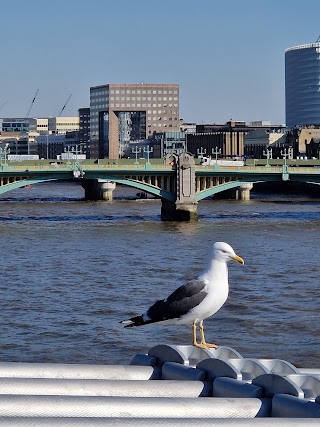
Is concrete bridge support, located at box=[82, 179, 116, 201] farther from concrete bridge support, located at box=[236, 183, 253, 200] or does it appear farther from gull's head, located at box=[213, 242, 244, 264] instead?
gull's head, located at box=[213, 242, 244, 264]

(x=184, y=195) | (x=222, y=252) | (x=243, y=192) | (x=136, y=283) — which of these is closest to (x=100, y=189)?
(x=243, y=192)

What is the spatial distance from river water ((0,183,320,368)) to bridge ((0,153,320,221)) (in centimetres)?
139

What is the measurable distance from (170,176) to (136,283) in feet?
101

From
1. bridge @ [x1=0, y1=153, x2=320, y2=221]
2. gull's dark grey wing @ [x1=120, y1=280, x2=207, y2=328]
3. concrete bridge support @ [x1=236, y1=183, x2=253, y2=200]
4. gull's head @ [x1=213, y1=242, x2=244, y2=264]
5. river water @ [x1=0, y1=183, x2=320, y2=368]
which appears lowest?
concrete bridge support @ [x1=236, y1=183, x2=253, y2=200]

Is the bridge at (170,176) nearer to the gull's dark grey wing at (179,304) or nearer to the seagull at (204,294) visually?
the gull's dark grey wing at (179,304)

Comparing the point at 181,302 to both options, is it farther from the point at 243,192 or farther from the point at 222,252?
the point at 243,192

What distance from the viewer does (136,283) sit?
1142 inches

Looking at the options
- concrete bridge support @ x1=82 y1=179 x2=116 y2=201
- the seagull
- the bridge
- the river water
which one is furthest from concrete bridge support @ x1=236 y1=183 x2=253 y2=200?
the seagull

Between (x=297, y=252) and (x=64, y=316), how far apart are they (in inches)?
708

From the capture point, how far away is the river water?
62.2 feet

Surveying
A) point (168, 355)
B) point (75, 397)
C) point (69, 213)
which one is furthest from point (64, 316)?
point (69, 213)

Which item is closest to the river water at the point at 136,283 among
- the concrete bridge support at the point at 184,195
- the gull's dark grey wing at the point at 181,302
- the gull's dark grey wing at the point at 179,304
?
the concrete bridge support at the point at 184,195

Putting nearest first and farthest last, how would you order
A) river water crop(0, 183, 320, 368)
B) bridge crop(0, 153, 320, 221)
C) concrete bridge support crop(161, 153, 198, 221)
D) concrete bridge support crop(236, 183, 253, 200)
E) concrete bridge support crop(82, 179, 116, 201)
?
river water crop(0, 183, 320, 368) → bridge crop(0, 153, 320, 221) → concrete bridge support crop(161, 153, 198, 221) → concrete bridge support crop(82, 179, 116, 201) → concrete bridge support crop(236, 183, 253, 200)

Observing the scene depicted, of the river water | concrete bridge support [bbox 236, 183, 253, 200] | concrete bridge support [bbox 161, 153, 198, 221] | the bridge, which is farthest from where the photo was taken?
concrete bridge support [bbox 236, 183, 253, 200]
